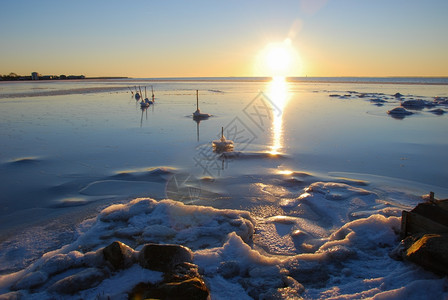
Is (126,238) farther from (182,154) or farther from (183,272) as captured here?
(182,154)

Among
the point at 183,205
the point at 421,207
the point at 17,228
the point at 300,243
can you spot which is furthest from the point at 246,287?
the point at 17,228

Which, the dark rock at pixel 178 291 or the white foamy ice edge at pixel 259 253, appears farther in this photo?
the white foamy ice edge at pixel 259 253

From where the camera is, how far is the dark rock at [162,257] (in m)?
4.77

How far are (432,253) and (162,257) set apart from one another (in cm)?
421

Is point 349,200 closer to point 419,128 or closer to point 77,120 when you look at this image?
point 419,128

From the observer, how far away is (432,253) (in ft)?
14.7

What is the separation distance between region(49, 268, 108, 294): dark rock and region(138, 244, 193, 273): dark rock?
0.64 metres

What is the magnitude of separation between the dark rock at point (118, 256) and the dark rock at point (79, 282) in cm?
22

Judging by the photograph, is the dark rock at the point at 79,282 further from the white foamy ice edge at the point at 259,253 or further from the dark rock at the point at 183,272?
the dark rock at the point at 183,272

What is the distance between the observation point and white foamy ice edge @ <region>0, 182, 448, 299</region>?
14.5 ft

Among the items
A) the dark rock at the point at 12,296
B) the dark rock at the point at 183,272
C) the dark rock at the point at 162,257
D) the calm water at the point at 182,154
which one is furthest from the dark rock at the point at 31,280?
the calm water at the point at 182,154

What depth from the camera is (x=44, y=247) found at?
551 centimetres

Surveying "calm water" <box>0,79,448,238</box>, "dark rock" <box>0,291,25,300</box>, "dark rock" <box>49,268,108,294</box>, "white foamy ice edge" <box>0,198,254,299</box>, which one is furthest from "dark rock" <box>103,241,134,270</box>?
"calm water" <box>0,79,448,238</box>

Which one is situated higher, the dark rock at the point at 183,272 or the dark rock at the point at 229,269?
the dark rock at the point at 183,272
